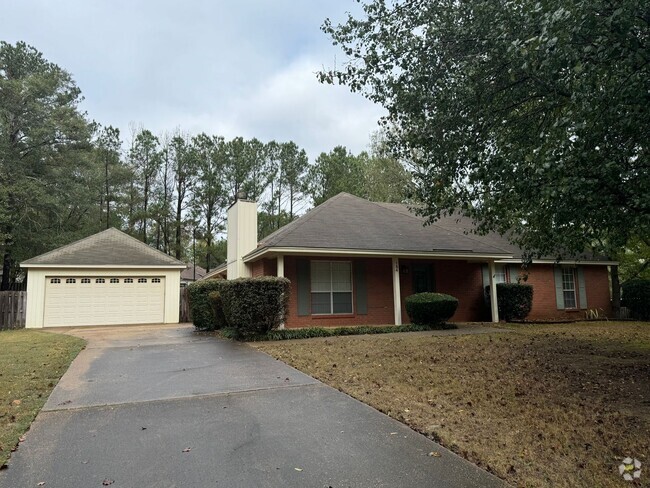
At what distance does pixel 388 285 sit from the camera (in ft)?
50.9

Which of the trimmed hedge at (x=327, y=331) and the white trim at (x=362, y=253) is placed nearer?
the trimmed hedge at (x=327, y=331)

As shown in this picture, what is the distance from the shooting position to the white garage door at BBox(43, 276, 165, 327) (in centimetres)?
1848

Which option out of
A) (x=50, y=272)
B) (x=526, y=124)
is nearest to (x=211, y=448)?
(x=526, y=124)

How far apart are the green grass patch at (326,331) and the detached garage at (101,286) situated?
27.1ft

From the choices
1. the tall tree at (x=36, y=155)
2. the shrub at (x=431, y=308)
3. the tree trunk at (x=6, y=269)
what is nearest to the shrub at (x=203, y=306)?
the shrub at (x=431, y=308)

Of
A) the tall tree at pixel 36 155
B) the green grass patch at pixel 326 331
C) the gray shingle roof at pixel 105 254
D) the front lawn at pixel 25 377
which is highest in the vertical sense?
the tall tree at pixel 36 155

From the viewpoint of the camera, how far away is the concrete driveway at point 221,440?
130 inches

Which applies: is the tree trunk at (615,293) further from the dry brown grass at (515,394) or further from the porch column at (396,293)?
the porch column at (396,293)

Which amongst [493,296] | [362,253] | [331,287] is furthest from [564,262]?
[331,287]

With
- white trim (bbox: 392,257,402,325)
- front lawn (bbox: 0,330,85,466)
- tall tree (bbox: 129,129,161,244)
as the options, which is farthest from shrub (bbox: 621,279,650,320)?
tall tree (bbox: 129,129,161,244)

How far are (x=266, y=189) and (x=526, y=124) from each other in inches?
1185

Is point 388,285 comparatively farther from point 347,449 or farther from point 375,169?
point 375,169

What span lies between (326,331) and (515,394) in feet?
24.7

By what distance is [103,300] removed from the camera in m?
19.1
